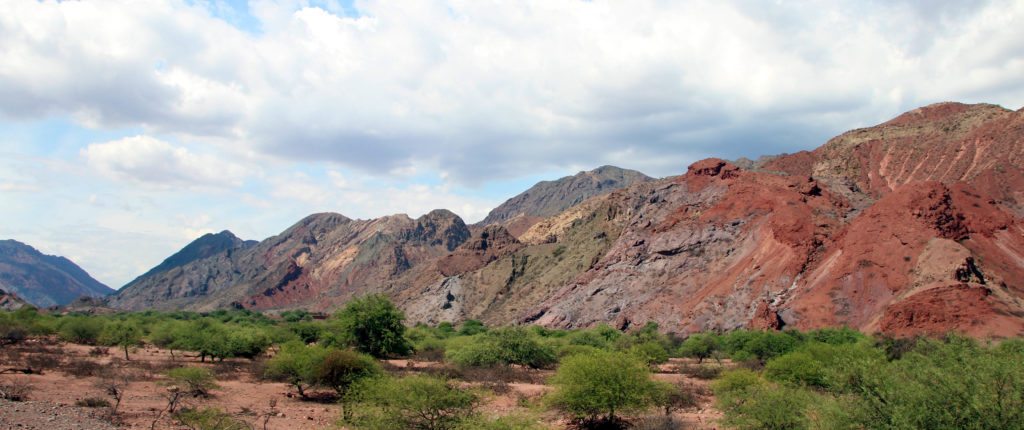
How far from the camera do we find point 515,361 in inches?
1799

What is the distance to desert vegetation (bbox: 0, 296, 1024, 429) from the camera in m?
12.8

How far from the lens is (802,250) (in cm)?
7256

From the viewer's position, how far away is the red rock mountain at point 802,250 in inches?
2317

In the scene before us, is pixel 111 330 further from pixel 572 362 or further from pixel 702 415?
pixel 702 415

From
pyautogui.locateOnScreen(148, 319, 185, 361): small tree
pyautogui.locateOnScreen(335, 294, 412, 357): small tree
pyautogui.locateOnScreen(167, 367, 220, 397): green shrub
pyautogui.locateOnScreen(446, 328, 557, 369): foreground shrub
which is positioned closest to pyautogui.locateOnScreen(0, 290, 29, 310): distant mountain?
pyautogui.locateOnScreen(148, 319, 185, 361): small tree

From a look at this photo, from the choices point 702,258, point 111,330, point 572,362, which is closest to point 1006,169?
point 702,258

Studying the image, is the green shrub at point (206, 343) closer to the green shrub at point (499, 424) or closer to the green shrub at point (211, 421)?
the green shrub at point (211, 421)

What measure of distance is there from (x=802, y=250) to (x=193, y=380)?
6618 centimetres

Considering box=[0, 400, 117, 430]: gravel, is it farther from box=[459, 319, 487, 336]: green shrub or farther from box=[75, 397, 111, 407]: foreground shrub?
box=[459, 319, 487, 336]: green shrub

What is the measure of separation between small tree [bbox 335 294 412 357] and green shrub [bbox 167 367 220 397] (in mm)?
19115

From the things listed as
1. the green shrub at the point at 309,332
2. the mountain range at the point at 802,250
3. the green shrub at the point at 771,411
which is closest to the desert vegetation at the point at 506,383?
the green shrub at the point at 771,411

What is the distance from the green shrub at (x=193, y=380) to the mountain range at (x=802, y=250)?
5231 centimetres

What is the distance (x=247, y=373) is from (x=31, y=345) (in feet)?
76.2

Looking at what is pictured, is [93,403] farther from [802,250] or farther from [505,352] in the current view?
[802,250]
